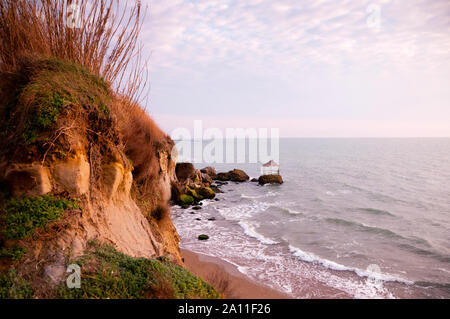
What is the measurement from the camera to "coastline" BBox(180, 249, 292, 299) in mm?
10719

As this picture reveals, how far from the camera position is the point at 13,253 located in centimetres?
424

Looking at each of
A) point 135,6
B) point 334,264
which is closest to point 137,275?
point 135,6

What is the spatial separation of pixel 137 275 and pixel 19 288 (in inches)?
65.5

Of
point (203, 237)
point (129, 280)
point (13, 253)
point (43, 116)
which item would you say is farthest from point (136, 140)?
point (203, 237)

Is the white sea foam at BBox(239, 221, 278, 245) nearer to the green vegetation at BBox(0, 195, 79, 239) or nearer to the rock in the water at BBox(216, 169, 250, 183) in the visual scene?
the green vegetation at BBox(0, 195, 79, 239)

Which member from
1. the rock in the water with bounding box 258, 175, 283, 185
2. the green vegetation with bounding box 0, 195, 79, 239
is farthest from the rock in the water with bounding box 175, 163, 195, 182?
the green vegetation with bounding box 0, 195, 79, 239

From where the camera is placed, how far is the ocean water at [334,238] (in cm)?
1224

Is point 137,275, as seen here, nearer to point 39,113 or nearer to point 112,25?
point 39,113

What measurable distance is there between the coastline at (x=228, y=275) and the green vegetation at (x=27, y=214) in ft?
20.4

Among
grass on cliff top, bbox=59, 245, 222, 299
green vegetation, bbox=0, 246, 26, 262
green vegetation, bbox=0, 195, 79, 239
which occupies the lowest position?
grass on cliff top, bbox=59, 245, 222, 299

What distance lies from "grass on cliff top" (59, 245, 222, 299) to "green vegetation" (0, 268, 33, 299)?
498 millimetres
